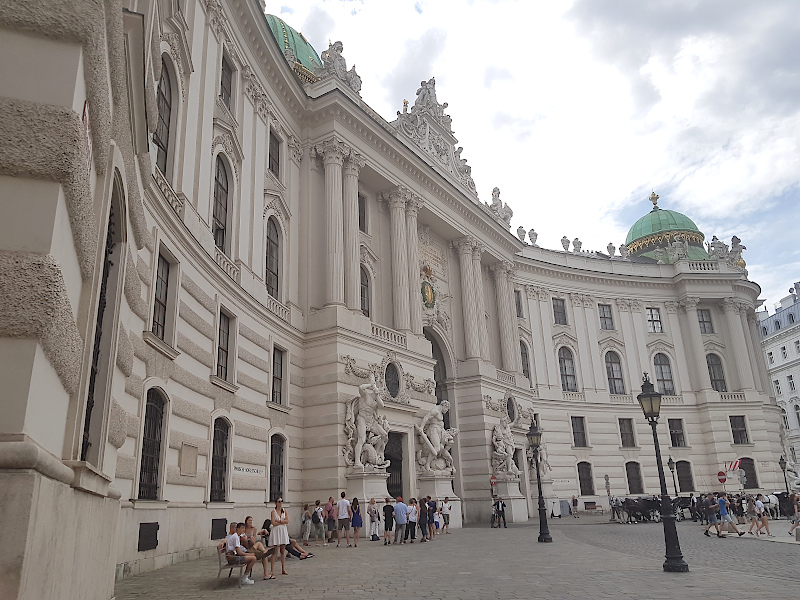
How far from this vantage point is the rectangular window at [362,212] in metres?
30.2

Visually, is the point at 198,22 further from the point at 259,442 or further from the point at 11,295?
the point at 11,295

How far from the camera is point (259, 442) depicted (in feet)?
65.0

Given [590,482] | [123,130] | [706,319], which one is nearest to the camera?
[123,130]

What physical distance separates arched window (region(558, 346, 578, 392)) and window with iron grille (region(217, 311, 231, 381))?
32921 millimetres

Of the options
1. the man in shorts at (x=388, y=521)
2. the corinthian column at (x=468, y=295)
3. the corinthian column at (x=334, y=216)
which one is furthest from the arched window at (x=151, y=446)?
the corinthian column at (x=468, y=295)

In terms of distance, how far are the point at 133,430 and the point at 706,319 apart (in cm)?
4982

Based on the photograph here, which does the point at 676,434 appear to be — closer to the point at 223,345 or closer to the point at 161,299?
the point at 223,345

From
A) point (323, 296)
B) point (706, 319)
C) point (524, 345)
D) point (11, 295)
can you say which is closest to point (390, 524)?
point (323, 296)

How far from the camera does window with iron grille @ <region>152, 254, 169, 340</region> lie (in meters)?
14.1

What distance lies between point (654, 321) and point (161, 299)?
147ft

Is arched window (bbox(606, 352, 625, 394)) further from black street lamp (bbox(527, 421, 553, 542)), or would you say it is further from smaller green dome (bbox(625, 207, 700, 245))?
black street lamp (bbox(527, 421, 553, 542))

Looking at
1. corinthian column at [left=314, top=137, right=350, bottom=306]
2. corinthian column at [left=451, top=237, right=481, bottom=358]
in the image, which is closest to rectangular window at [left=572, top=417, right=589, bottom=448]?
corinthian column at [left=451, top=237, right=481, bottom=358]

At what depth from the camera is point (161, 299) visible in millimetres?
14539

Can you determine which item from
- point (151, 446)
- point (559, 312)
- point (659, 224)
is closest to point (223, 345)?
point (151, 446)
